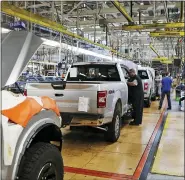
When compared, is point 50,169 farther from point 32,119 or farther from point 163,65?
point 163,65

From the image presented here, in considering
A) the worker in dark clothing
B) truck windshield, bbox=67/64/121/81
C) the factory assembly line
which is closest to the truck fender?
the factory assembly line

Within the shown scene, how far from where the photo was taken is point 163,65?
3872cm

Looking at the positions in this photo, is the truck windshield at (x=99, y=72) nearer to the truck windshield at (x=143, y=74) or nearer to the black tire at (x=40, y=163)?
the black tire at (x=40, y=163)

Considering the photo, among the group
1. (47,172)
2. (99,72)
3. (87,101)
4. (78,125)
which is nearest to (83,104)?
(87,101)

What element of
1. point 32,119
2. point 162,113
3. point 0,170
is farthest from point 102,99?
point 162,113

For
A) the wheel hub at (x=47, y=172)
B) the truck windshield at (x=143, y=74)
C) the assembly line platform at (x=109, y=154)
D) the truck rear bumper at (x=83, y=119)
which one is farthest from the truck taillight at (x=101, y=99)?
the truck windshield at (x=143, y=74)

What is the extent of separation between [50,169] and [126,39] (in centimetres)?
1912

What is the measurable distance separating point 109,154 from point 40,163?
3.09 meters

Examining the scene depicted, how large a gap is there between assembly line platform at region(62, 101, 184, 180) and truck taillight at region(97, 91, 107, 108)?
0.99m

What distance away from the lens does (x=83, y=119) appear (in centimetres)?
578

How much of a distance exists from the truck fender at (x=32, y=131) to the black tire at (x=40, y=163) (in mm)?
95

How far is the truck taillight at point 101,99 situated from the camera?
5.58m

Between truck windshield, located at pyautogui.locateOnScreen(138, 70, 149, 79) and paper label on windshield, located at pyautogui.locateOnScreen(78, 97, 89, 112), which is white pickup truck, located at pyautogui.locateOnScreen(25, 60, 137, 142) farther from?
truck windshield, located at pyautogui.locateOnScreen(138, 70, 149, 79)

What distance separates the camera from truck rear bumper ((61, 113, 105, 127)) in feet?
18.6
